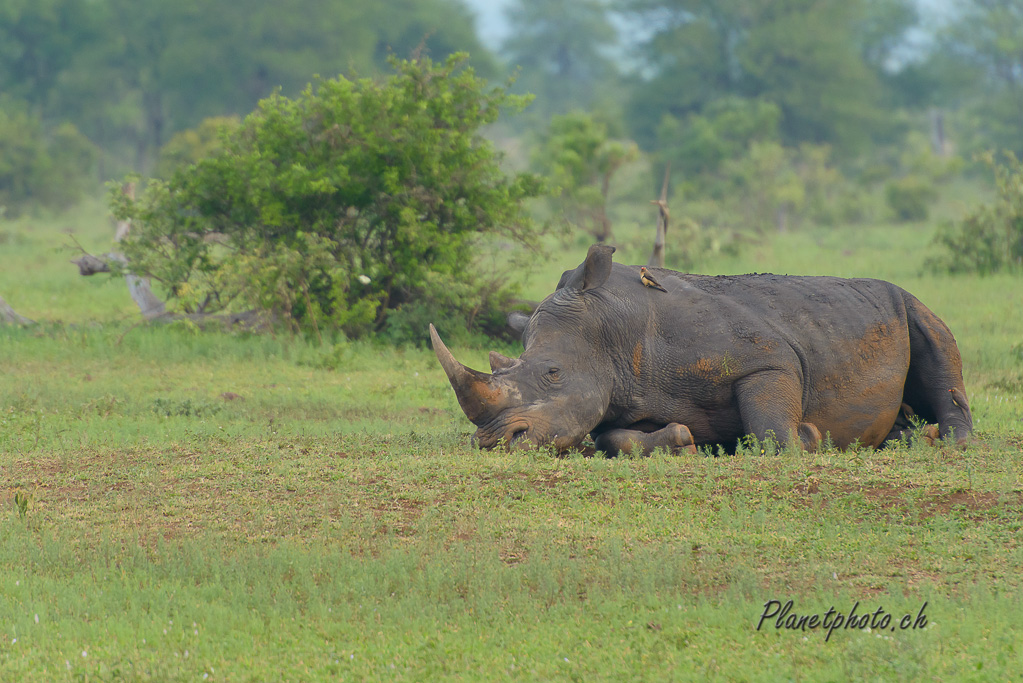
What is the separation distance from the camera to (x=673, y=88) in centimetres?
4553

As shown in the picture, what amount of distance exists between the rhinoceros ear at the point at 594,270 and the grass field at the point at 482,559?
1231mm

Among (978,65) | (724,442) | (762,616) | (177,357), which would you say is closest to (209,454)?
(724,442)

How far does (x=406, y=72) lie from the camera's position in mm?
13969

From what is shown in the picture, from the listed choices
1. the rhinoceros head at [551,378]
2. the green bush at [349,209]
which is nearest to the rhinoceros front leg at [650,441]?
the rhinoceros head at [551,378]

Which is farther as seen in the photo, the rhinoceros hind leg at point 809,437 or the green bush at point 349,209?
the green bush at point 349,209

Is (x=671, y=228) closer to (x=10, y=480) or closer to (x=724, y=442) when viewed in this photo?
(x=724, y=442)

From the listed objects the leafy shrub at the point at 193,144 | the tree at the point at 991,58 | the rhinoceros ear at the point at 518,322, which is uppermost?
the tree at the point at 991,58

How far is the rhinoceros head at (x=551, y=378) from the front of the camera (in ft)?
22.2

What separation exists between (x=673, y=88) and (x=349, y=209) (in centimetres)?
3332

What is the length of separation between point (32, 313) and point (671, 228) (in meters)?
10.4

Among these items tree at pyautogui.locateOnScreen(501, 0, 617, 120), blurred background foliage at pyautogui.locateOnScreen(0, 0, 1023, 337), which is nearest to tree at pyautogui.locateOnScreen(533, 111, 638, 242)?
blurred background foliage at pyautogui.locateOnScreen(0, 0, 1023, 337)

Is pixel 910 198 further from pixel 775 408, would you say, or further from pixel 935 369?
pixel 775 408

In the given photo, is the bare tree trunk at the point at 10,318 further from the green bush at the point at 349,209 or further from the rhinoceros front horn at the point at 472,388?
the rhinoceros front horn at the point at 472,388

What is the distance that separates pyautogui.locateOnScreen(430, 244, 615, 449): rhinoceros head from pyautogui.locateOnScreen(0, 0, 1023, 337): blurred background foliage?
914 inches
